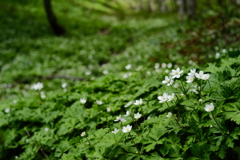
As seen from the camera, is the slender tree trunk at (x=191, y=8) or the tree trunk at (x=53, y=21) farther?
the tree trunk at (x=53, y=21)

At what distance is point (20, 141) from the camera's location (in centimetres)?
360

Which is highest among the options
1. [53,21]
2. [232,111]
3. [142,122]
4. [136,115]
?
[232,111]

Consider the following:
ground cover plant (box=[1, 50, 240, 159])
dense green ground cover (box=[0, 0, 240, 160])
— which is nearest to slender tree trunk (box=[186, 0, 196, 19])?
dense green ground cover (box=[0, 0, 240, 160])

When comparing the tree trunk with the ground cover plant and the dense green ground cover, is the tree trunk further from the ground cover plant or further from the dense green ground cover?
the ground cover plant

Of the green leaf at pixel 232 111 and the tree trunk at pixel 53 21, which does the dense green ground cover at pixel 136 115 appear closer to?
the green leaf at pixel 232 111

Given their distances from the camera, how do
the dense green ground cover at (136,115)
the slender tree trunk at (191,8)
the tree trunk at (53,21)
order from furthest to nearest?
1. the tree trunk at (53,21)
2. the slender tree trunk at (191,8)
3. the dense green ground cover at (136,115)

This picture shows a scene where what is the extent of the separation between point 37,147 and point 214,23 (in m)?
A: 10.3

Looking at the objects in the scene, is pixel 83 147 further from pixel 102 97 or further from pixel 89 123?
pixel 102 97

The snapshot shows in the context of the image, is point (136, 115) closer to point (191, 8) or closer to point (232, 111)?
point (232, 111)

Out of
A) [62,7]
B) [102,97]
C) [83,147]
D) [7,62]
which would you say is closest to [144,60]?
[102,97]

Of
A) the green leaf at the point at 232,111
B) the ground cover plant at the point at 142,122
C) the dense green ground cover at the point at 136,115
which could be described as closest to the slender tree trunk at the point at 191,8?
the dense green ground cover at the point at 136,115

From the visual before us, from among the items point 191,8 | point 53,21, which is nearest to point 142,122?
point 191,8

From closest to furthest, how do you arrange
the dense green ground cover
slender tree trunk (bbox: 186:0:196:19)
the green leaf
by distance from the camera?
the green leaf → the dense green ground cover → slender tree trunk (bbox: 186:0:196:19)

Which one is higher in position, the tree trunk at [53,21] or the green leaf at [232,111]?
the green leaf at [232,111]
